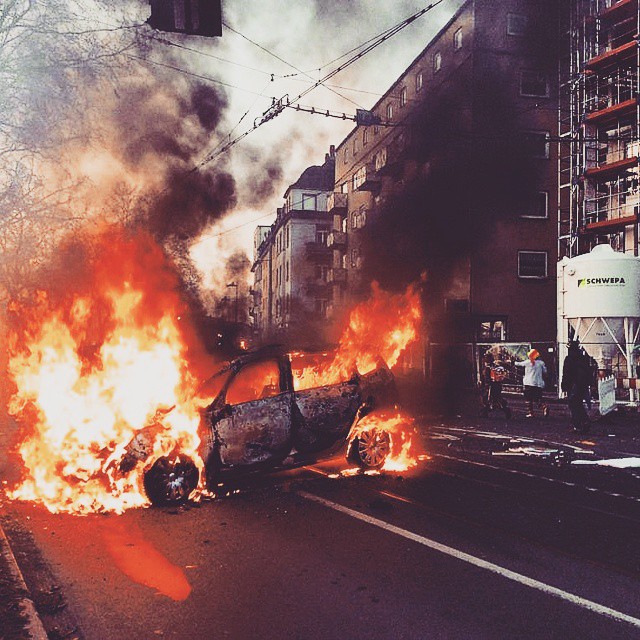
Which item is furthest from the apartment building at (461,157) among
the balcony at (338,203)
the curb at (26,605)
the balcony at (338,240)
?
the balcony at (338,240)

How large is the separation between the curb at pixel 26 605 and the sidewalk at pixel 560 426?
8.99 metres

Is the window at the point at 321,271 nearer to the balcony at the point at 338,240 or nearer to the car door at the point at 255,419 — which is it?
the balcony at the point at 338,240

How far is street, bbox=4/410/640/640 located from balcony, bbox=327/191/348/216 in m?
43.4

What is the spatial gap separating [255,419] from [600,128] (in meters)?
29.5

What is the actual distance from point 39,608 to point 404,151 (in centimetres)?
1510

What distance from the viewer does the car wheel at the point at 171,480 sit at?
728 centimetres

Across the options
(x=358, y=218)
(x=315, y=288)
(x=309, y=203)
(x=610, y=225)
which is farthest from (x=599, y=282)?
(x=309, y=203)

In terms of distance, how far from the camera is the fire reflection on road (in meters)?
4.84

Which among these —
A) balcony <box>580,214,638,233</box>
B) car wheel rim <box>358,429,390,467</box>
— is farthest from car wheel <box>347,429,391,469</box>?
balcony <box>580,214,638,233</box>

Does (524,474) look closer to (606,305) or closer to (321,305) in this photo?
(606,305)

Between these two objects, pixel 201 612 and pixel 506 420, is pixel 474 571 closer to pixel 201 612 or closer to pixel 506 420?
pixel 201 612

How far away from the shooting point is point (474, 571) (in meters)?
5.02

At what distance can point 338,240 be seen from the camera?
50938mm

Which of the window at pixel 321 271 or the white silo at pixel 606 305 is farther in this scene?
the window at pixel 321 271
